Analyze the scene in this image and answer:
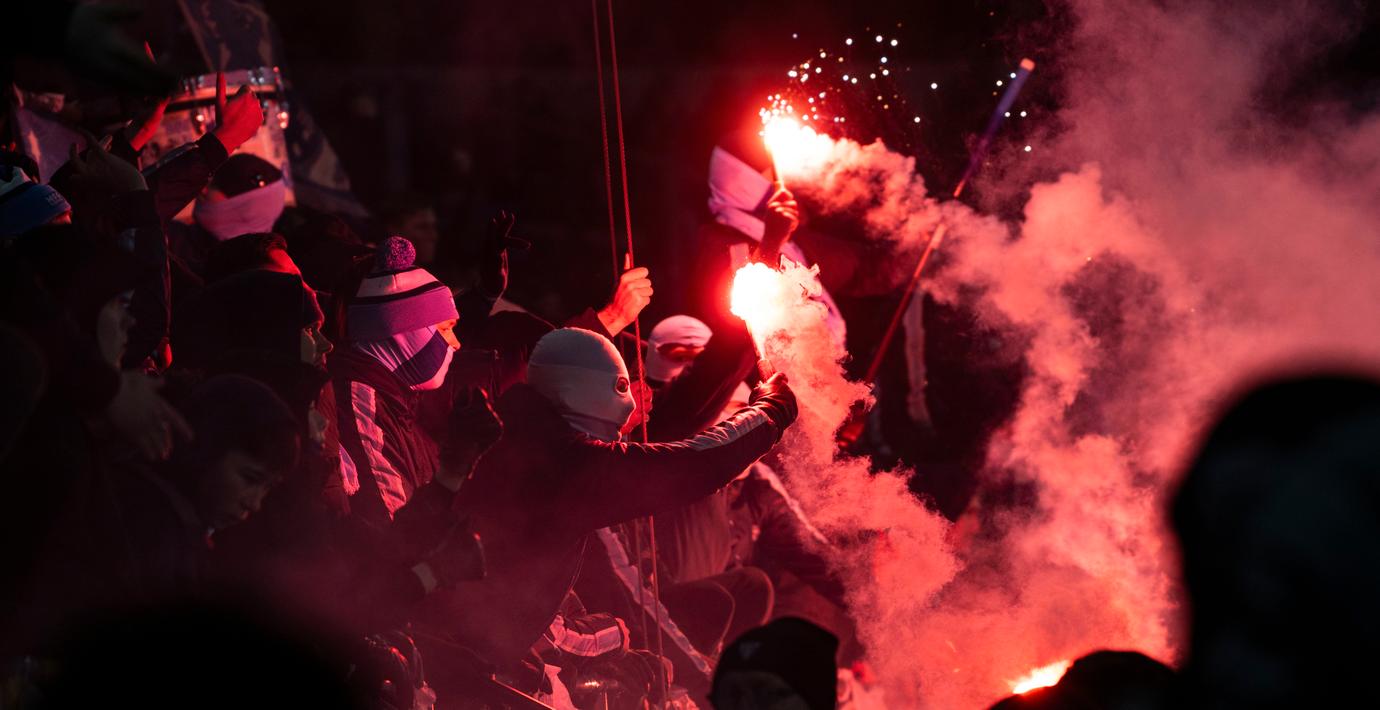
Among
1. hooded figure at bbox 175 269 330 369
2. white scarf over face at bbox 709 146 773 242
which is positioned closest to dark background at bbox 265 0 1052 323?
white scarf over face at bbox 709 146 773 242

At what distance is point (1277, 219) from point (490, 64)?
6688 millimetres

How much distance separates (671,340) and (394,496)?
2105 mm

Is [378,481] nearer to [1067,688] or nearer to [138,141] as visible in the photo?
[138,141]

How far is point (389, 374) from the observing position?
3.70 meters

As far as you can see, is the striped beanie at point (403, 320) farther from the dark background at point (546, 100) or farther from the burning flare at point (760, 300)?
the dark background at point (546, 100)

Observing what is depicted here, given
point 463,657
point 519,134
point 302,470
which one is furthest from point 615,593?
point 519,134

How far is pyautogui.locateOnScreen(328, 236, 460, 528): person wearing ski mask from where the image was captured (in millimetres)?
3424

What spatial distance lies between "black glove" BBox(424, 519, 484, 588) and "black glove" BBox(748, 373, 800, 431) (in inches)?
42.1

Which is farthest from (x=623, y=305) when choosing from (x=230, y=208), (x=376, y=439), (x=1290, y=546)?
(x=1290, y=546)

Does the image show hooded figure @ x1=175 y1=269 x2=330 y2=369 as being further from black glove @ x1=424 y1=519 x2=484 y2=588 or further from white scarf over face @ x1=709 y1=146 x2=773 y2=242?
white scarf over face @ x1=709 y1=146 x2=773 y2=242

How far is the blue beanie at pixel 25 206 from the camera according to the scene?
288 cm

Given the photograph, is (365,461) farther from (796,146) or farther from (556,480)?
(796,146)

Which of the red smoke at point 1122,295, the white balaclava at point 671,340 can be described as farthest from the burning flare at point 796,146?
the white balaclava at point 671,340

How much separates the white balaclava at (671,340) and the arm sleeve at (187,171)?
7.42ft
